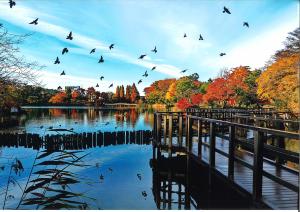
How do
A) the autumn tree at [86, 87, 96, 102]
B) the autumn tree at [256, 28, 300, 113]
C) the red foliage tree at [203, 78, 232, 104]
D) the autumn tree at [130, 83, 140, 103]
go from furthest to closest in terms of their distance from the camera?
the autumn tree at [130, 83, 140, 103] < the autumn tree at [86, 87, 96, 102] < the red foliage tree at [203, 78, 232, 104] < the autumn tree at [256, 28, 300, 113]

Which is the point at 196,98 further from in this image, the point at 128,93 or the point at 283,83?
the point at 128,93

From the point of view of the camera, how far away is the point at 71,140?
16.1 meters

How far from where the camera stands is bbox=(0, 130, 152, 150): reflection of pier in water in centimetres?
1565

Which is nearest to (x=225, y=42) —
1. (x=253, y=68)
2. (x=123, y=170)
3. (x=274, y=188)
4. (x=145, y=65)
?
(x=253, y=68)

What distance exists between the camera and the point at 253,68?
3300cm

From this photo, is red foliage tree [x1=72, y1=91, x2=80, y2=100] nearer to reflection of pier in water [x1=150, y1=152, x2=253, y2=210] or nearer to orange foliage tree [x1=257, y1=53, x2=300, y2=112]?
orange foliage tree [x1=257, y1=53, x2=300, y2=112]

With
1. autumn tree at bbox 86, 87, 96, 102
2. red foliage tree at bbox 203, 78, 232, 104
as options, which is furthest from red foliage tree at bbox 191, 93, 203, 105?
autumn tree at bbox 86, 87, 96, 102

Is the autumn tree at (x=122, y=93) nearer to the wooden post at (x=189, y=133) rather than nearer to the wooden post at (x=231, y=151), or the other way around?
the wooden post at (x=189, y=133)

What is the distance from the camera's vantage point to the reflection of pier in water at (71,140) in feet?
51.3

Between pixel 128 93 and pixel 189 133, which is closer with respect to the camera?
pixel 189 133

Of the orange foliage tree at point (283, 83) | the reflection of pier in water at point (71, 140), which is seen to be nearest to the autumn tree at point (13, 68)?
the reflection of pier in water at point (71, 140)

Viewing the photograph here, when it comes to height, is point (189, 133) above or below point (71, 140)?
above

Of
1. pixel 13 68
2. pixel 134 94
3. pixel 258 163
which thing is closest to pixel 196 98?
pixel 134 94

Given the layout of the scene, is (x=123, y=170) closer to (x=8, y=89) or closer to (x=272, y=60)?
(x=8, y=89)
